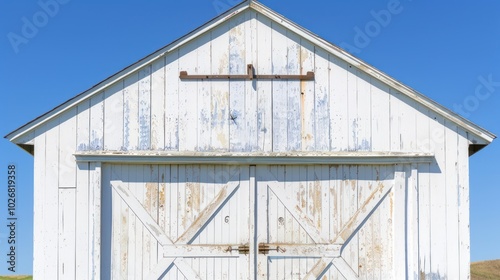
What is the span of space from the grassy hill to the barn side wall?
12.9m

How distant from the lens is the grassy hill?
21917mm

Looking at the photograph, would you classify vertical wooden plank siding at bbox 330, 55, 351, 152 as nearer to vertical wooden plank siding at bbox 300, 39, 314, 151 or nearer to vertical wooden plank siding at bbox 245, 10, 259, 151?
vertical wooden plank siding at bbox 300, 39, 314, 151

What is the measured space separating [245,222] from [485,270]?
1544cm

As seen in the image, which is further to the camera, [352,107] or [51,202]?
[352,107]

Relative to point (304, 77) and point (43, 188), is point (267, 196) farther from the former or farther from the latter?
point (43, 188)

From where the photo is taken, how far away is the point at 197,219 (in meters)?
10.0

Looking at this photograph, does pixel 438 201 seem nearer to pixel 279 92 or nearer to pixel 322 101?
pixel 322 101

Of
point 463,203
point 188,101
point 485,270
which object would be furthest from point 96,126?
point 485,270

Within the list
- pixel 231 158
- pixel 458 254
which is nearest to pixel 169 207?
pixel 231 158

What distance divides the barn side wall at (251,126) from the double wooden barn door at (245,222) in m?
0.38

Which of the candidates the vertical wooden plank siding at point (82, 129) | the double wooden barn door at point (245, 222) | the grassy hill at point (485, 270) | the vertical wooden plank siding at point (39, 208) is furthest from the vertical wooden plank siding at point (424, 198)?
the grassy hill at point (485, 270)

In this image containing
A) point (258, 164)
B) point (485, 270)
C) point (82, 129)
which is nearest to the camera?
point (82, 129)

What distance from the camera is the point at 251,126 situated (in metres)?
10.0

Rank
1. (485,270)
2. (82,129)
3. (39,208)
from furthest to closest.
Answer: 1. (485,270)
2. (82,129)
3. (39,208)
